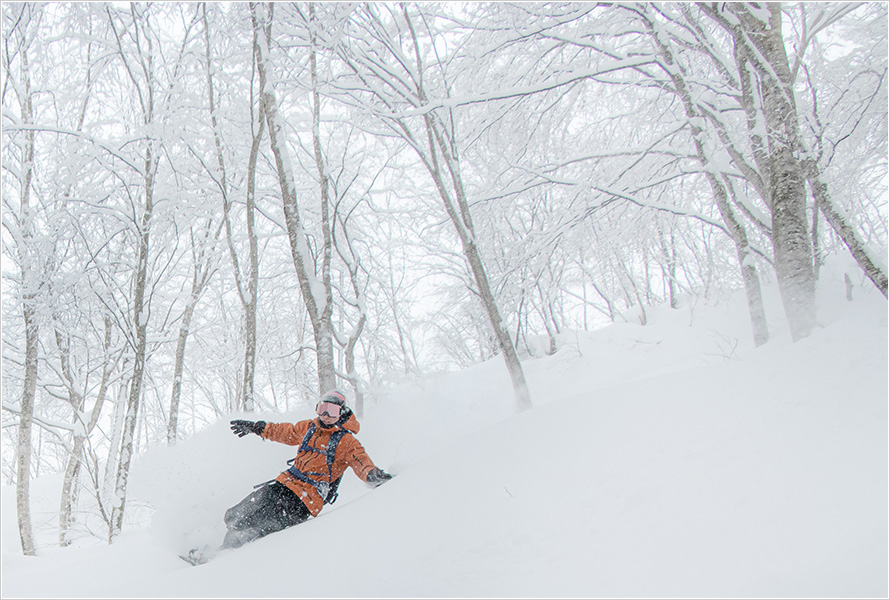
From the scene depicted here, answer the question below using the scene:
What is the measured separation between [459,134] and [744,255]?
13.5 feet

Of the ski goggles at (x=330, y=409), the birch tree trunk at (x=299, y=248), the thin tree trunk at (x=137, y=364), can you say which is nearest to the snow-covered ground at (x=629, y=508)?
the ski goggles at (x=330, y=409)

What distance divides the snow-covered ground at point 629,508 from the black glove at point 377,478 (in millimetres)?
206

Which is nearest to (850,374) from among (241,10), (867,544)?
(867,544)

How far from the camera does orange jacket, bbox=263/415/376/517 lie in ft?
12.1

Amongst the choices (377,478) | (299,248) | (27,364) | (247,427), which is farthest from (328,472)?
(27,364)

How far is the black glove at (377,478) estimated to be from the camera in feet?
11.9

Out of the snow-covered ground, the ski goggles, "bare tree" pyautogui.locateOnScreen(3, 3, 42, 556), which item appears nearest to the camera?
the snow-covered ground

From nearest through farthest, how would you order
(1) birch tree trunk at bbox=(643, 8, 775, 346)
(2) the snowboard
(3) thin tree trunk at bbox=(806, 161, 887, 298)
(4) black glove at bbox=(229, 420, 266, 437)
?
(3) thin tree trunk at bbox=(806, 161, 887, 298), (2) the snowboard, (4) black glove at bbox=(229, 420, 266, 437), (1) birch tree trunk at bbox=(643, 8, 775, 346)

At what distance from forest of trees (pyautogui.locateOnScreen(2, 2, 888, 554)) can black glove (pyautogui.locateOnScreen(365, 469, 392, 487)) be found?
2.25 m

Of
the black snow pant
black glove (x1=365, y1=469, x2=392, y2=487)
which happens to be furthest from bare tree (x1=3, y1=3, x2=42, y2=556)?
black glove (x1=365, y1=469, x2=392, y2=487)

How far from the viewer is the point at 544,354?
11.9m

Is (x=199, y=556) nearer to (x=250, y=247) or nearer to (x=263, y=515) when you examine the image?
(x=263, y=515)

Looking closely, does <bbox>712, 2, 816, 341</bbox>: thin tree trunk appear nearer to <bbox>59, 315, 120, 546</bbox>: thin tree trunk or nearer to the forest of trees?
the forest of trees

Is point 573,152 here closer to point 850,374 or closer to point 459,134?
point 459,134
